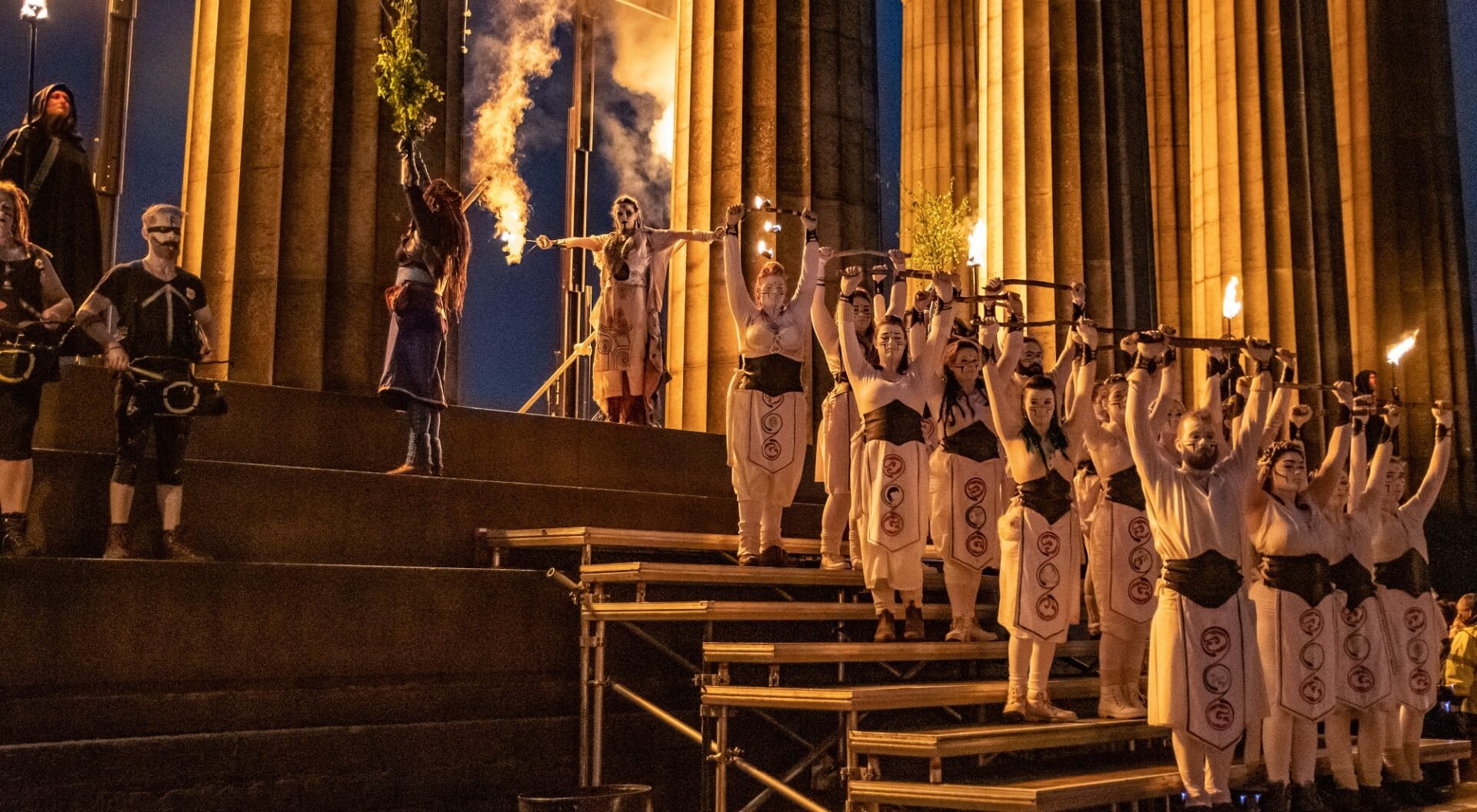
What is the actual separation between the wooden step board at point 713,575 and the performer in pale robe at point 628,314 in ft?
10.4

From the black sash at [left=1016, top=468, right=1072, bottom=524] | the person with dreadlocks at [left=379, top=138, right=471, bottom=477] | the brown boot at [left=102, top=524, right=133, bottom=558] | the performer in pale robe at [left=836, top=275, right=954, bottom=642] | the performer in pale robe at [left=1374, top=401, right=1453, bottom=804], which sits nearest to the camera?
the brown boot at [left=102, top=524, right=133, bottom=558]

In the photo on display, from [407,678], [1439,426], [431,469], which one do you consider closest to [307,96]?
[431,469]

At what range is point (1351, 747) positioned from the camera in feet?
29.8

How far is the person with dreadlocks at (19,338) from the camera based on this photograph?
7.62 m

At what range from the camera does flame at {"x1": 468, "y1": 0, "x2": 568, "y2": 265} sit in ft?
76.1

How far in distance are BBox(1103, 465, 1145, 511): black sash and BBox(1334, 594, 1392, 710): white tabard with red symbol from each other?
4.18 ft

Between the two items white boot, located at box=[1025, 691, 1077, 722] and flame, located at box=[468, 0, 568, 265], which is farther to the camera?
flame, located at box=[468, 0, 568, 265]

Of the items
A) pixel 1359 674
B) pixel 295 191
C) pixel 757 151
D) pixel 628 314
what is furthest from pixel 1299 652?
pixel 757 151

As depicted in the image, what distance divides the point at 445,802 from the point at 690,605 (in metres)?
1.64

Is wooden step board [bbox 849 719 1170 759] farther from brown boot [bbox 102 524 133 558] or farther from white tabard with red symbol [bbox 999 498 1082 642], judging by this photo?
brown boot [bbox 102 524 133 558]

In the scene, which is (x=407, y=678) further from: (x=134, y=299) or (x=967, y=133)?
(x=967, y=133)

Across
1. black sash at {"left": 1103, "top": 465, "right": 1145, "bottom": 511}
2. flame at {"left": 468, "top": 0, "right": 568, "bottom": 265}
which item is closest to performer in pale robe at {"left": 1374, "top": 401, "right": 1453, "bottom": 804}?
black sash at {"left": 1103, "top": 465, "right": 1145, "bottom": 511}

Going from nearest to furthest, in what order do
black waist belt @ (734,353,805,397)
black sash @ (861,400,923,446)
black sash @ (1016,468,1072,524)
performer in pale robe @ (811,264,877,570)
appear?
black sash @ (1016,468,1072,524) → black sash @ (861,400,923,446) → black waist belt @ (734,353,805,397) → performer in pale robe @ (811,264,877,570)

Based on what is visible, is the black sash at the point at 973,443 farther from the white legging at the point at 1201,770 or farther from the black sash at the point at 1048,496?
the white legging at the point at 1201,770
